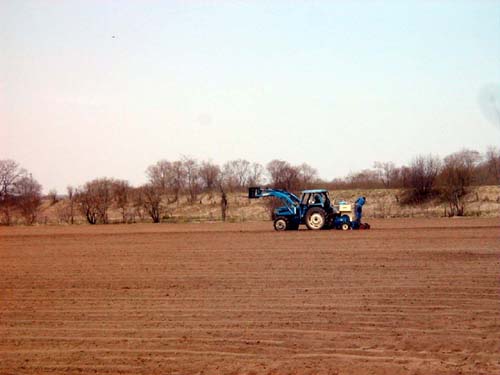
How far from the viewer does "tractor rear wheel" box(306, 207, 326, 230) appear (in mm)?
31359

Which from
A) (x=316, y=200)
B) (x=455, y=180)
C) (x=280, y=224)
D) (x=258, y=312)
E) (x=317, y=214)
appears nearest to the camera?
(x=258, y=312)

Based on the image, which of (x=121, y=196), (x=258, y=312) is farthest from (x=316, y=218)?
(x=121, y=196)

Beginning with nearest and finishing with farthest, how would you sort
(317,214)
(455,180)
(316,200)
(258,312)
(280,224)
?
(258,312), (317,214), (316,200), (280,224), (455,180)

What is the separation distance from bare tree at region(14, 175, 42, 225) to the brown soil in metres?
39.9

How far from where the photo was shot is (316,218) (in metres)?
31.4

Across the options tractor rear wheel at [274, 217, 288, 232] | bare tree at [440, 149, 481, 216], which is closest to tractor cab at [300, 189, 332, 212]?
tractor rear wheel at [274, 217, 288, 232]

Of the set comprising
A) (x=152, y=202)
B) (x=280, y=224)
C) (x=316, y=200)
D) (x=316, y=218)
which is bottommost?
(x=280, y=224)

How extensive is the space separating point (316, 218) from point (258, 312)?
1941cm

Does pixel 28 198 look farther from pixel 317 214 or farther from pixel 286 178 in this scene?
pixel 317 214

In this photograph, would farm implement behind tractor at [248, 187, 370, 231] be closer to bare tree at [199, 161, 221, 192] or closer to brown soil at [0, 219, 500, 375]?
brown soil at [0, 219, 500, 375]

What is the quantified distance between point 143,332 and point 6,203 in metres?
57.7

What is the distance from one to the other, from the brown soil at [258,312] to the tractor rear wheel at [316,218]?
349 inches

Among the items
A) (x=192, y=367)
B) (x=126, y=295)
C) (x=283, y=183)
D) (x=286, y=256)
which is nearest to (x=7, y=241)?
(x=286, y=256)

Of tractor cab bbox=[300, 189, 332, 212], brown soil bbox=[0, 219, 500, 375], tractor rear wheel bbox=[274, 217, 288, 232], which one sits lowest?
brown soil bbox=[0, 219, 500, 375]
